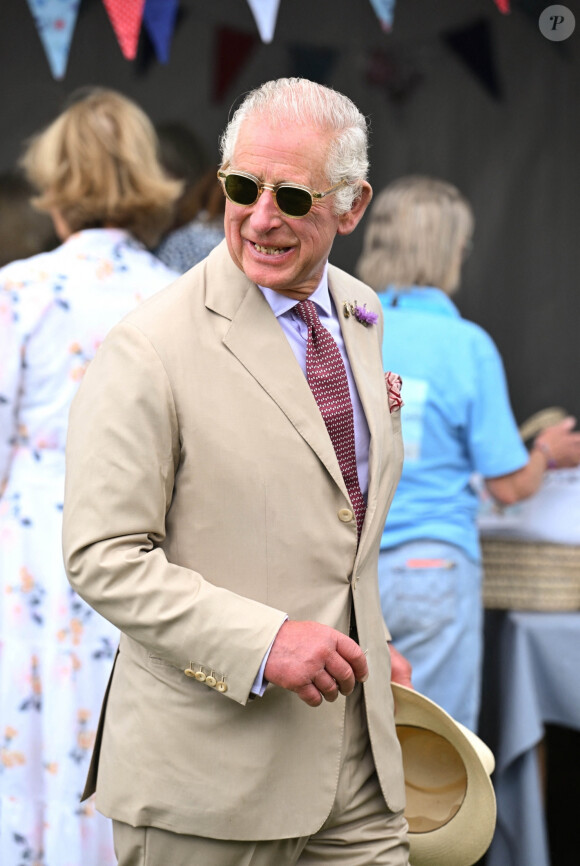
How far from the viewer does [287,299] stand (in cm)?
180

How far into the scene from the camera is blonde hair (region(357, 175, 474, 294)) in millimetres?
3312

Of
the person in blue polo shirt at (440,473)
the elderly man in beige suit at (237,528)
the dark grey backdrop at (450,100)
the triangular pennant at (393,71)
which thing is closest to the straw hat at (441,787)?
the elderly man in beige suit at (237,528)

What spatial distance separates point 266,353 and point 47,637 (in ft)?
4.87

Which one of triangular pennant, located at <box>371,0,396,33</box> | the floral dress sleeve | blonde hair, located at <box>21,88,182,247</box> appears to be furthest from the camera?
triangular pennant, located at <box>371,0,396,33</box>

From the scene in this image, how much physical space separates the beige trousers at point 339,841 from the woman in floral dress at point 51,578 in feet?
3.92

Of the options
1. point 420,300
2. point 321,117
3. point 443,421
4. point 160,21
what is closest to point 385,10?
point 160,21

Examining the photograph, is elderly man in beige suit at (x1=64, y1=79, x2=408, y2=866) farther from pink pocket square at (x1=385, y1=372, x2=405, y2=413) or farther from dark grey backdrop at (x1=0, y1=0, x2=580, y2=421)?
dark grey backdrop at (x1=0, y1=0, x2=580, y2=421)

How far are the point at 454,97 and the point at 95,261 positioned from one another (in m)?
1.39

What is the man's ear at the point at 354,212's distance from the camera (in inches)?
71.5

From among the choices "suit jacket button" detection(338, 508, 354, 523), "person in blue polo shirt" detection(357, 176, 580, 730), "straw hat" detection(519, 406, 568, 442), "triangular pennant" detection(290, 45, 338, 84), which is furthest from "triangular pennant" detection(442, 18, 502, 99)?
"suit jacket button" detection(338, 508, 354, 523)

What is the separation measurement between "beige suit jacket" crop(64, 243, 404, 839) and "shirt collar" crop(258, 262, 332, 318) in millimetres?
29

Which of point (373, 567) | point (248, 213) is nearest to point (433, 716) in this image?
point (373, 567)

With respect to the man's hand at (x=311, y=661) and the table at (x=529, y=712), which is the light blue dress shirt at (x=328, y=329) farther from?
the table at (x=529, y=712)

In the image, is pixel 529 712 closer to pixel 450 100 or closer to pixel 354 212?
pixel 450 100
